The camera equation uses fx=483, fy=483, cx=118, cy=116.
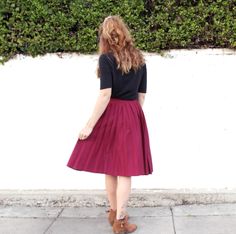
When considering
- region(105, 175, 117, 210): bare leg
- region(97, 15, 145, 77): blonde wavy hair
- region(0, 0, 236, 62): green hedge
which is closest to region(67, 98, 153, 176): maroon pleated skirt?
region(105, 175, 117, 210): bare leg

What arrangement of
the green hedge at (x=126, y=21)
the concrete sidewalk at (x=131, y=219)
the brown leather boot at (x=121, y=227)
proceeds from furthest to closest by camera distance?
the green hedge at (x=126, y=21) → the concrete sidewalk at (x=131, y=219) → the brown leather boot at (x=121, y=227)

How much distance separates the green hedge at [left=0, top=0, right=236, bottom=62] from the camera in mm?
4621

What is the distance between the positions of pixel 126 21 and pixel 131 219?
188 centimetres

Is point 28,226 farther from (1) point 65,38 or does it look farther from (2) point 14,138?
(1) point 65,38

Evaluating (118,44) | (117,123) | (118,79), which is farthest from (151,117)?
(118,44)

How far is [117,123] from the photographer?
401cm

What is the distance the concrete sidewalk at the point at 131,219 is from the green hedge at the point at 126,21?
157 cm

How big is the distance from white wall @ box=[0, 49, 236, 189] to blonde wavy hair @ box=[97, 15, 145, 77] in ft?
2.48

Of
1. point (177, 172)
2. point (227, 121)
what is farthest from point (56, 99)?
point (227, 121)

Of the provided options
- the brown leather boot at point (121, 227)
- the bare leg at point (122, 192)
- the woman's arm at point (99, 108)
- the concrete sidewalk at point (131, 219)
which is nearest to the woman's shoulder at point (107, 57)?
the woman's arm at point (99, 108)

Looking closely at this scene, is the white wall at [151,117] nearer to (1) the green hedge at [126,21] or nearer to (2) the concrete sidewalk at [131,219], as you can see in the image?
(1) the green hedge at [126,21]

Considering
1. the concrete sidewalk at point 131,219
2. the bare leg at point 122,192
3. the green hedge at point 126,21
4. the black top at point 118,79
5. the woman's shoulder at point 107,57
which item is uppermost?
the green hedge at point 126,21

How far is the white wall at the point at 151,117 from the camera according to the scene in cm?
471

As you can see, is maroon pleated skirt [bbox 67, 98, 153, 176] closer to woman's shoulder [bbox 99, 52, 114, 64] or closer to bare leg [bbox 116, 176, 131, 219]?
bare leg [bbox 116, 176, 131, 219]
